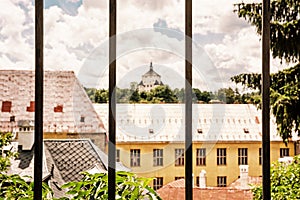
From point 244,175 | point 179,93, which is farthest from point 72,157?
point 244,175

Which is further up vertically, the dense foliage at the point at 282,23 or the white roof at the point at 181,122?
the dense foliage at the point at 282,23

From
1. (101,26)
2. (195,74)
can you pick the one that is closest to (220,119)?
(195,74)

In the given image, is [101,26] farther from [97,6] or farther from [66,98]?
[66,98]

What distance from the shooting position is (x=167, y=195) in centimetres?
278

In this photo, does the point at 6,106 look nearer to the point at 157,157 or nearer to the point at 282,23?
the point at 157,157

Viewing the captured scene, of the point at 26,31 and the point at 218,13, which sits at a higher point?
the point at 218,13

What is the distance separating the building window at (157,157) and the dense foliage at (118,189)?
7.64ft

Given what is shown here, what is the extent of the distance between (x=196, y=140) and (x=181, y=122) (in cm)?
22

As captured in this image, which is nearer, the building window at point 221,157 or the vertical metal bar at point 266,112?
the vertical metal bar at point 266,112

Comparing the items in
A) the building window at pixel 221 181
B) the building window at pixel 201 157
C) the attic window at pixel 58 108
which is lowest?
the building window at pixel 221 181

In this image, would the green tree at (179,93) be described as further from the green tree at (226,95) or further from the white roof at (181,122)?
the green tree at (226,95)

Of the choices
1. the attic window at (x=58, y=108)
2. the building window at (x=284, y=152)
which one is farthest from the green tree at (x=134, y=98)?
the building window at (x=284, y=152)

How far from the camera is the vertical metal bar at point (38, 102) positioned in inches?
21.9

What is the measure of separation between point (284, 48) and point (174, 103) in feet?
3.27
